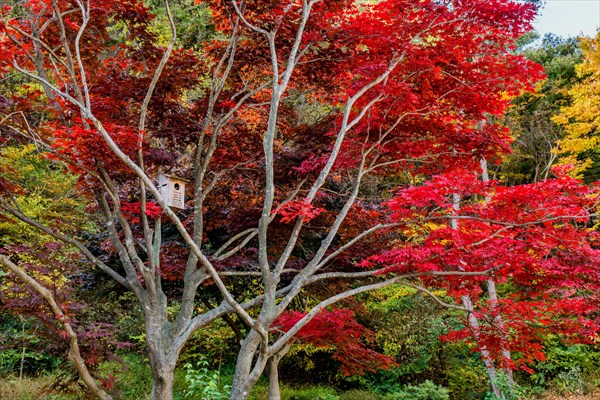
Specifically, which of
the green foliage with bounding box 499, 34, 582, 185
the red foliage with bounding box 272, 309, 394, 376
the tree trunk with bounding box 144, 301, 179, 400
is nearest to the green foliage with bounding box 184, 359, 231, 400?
the tree trunk with bounding box 144, 301, 179, 400

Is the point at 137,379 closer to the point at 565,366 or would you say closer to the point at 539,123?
the point at 565,366

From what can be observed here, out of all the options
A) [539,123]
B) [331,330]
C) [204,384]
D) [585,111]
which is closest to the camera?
[204,384]

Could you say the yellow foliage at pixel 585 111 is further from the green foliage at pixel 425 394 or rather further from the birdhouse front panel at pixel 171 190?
the birdhouse front panel at pixel 171 190

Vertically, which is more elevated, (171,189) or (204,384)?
(171,189)

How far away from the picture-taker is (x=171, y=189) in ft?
15.5

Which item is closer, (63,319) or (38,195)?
(63,319)

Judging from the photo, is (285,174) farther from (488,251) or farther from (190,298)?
(488,251)

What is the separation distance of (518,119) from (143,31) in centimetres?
1208

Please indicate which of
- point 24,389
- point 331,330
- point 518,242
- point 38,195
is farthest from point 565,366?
point 38,195

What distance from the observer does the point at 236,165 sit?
18.6ft

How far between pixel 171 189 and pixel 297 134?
1.95 m

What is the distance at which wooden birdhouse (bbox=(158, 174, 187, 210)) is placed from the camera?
4.68 metres

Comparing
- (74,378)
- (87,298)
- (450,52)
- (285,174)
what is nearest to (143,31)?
(285,174)

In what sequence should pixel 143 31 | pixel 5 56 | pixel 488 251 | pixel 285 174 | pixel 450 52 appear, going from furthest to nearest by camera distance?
pixel 285 174
pixel 143 31
pixel 450 52
pixel 488 251
pixel 5 56
